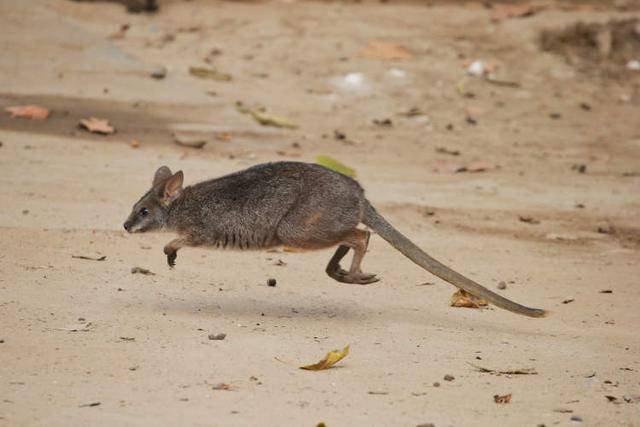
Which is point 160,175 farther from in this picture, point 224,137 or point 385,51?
point 385,51

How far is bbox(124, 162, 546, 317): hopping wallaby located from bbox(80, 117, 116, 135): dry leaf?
4.19 metres

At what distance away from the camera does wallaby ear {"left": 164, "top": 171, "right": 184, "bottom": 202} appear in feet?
22.5

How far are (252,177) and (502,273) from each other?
7.16ft

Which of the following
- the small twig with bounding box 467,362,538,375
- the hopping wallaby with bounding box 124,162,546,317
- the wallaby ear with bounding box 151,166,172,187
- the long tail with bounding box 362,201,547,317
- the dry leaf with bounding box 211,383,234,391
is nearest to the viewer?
the dry leaf with bounding box 211,383,234,391

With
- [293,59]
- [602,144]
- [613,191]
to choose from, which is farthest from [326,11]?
[613,191]

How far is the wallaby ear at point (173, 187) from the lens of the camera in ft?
22.5

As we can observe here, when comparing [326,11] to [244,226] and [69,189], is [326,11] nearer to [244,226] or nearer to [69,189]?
[69,189]

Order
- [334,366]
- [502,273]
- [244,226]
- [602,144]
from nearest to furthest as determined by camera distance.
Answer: [334,366] < [244,226] < [502,273] < [602,144]

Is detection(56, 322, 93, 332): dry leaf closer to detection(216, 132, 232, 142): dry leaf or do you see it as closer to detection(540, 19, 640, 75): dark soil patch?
detection(216, 132, 232, 142): dry leaf

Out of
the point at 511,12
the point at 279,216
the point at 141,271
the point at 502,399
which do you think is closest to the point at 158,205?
the point at 141,271

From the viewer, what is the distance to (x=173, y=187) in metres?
6.89

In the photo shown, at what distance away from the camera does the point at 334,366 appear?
224 inches

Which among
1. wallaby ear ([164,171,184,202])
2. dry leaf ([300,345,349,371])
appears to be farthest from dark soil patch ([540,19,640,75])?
dry leaf ([300,345,349,371])

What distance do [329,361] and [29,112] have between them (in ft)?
21.1
